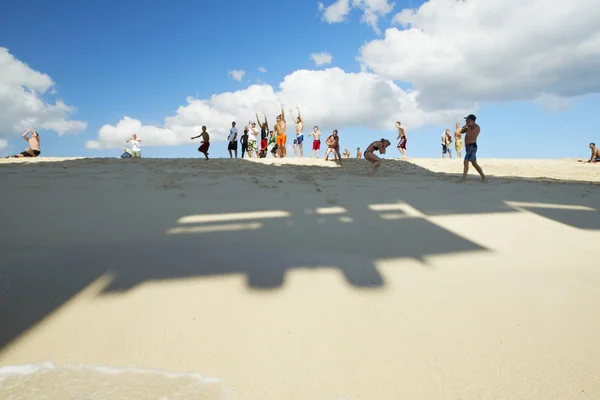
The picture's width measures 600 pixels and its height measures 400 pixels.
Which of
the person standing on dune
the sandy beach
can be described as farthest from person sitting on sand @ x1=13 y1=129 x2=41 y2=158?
the person standing on dune

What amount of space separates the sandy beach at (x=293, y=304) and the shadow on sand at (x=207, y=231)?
2 centimetres

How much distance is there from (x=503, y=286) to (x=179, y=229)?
8.30ft

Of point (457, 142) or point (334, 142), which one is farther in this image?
point (457, 142)

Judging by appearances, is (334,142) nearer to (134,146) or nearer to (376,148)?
(376,148)

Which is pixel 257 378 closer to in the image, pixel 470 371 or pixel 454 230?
pixel 470 371

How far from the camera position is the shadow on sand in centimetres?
198

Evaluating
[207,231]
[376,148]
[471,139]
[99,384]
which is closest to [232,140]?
[376,148]

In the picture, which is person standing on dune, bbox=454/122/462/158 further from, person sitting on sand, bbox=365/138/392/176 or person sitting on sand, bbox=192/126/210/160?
person sitting on sand, bbox=192/126/210/160

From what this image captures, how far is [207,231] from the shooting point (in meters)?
2.87

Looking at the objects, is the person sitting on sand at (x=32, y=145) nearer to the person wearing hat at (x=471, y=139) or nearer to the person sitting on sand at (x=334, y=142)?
the person sitting on sand at (x=334, y=142)

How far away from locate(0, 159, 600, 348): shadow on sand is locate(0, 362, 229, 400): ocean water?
32 centimetres

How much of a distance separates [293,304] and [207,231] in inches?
55.4

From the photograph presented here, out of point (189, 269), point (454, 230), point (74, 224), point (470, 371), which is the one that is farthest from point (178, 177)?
point (470, 371)

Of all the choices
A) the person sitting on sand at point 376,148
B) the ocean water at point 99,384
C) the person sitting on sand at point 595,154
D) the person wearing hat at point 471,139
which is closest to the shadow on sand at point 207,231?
the ocean water at point 99,384
